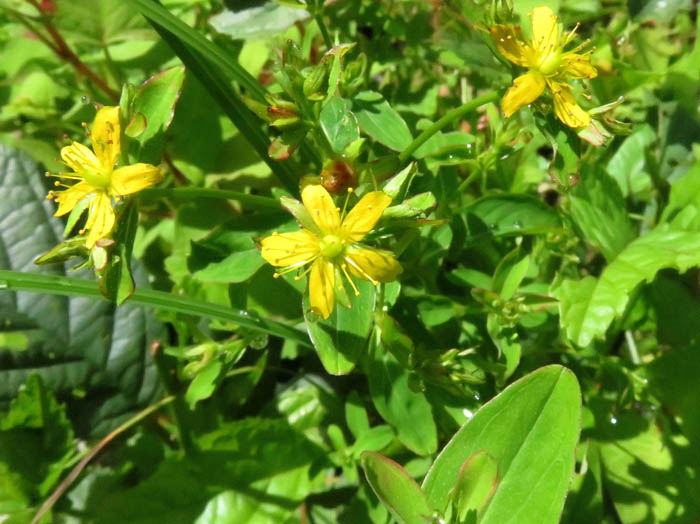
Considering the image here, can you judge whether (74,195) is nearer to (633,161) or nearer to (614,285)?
(614,285)

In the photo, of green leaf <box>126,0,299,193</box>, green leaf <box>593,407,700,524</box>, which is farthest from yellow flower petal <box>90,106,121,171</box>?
green leaf <box>593,407,700,524</box>

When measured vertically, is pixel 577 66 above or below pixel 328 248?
above

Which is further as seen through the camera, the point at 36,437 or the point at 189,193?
the point at 36,437

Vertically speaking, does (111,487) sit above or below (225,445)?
below

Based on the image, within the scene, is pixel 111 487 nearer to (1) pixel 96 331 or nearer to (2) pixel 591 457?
(1) pixel 96 331

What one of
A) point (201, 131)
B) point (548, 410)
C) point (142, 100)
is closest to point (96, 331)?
point (201, 131)

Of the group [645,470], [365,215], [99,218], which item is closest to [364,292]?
[365,215]

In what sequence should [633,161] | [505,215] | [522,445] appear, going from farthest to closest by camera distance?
[633,161]
[505,215]
[522,445]
